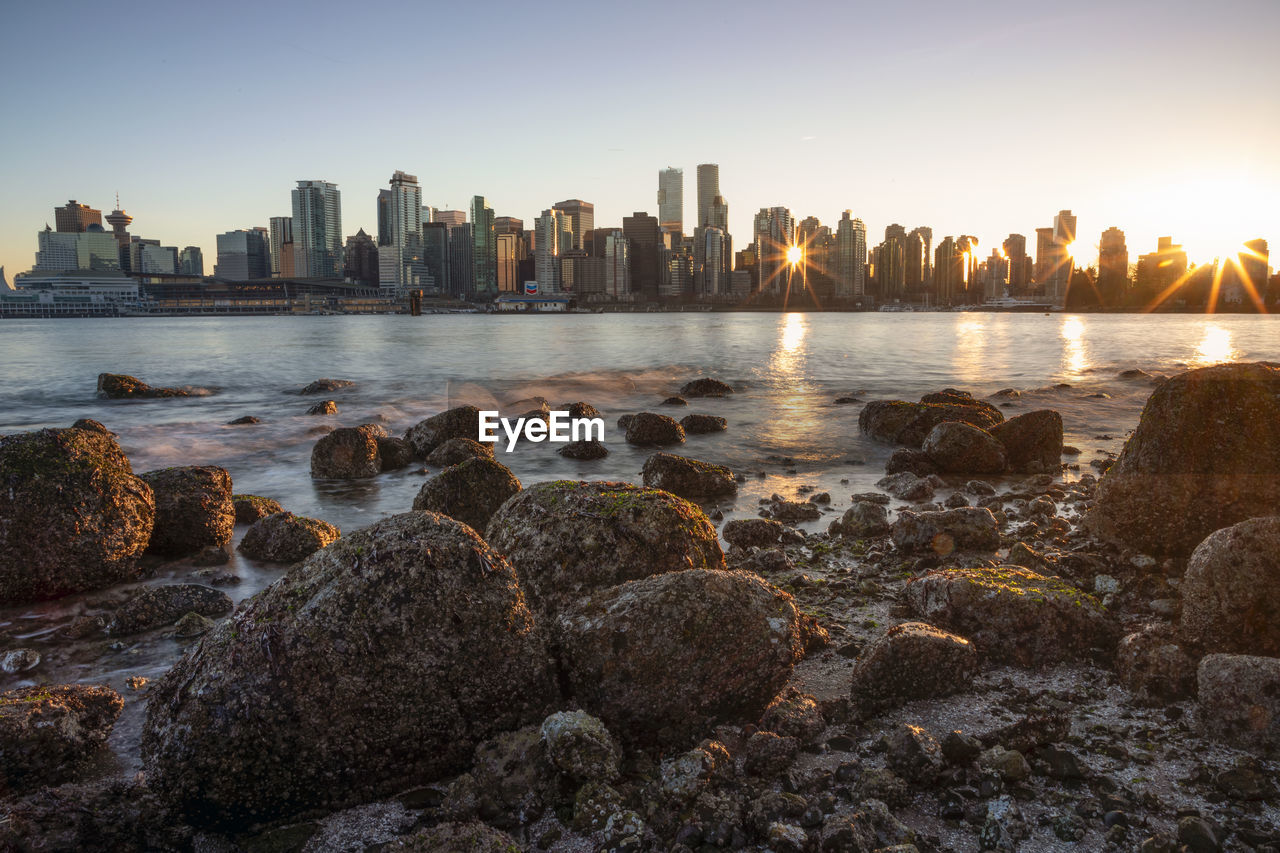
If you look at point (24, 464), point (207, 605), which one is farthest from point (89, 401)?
point (207, 605)

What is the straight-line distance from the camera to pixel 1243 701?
13.4 ft

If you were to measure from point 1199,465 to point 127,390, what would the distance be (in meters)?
32.4

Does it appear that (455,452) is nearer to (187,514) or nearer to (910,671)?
(187,514)

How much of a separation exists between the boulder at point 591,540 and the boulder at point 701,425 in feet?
40.2

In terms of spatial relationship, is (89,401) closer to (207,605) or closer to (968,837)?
(207,605)

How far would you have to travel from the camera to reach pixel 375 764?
12.7 ft

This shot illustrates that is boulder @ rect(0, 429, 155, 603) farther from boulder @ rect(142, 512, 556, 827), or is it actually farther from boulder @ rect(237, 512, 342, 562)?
boulder @ rect(142, 512, 556, 827)

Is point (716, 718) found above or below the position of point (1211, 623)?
below

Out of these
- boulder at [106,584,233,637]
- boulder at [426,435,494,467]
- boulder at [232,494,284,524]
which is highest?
boulder at [426,435,494,467]

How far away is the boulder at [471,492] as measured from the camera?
8641 mm

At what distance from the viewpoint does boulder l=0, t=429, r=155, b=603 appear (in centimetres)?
→ 714

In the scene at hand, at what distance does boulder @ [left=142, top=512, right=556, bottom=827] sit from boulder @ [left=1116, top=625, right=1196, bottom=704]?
358 cm

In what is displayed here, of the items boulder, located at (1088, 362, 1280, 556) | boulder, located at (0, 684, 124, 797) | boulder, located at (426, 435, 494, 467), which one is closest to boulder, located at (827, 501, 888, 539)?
boulder, located at (1088, 362, 1280, 556)

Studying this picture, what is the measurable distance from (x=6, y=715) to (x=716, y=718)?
3.86 meters
